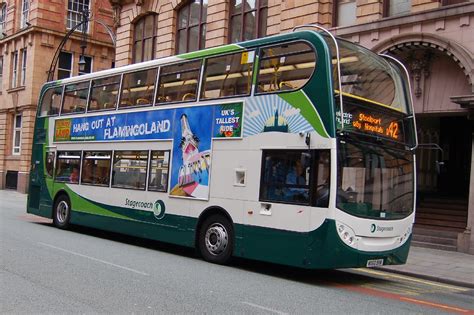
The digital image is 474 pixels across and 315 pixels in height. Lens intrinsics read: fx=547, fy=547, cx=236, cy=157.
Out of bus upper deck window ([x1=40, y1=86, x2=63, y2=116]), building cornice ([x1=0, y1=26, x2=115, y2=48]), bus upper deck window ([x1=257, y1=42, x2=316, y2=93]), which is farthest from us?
building cornice ([x1=0, y1=26, x2=115, y2=48])

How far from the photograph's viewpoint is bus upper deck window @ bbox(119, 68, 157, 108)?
42.7 ft

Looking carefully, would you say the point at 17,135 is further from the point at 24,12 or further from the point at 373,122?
the point at 373,122

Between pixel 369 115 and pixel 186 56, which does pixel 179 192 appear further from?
pixel 369 115

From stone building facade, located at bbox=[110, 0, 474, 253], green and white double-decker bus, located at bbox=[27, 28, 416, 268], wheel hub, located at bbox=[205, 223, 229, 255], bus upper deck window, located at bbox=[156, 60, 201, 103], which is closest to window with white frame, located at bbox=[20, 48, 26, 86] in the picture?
stone building facade, located at bbox=[110, 0, 474, 253]

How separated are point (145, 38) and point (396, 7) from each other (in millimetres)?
14055

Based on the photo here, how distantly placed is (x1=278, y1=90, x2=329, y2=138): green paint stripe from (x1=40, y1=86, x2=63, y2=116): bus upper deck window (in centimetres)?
901

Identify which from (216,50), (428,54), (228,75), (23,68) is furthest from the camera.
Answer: (23,68)

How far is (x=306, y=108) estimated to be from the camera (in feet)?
30.8

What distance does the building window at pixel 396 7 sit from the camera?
16.8 m

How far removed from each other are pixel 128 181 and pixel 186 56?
3376 millimetres

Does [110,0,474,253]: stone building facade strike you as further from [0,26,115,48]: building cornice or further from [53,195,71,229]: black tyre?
[0,26,115,48]: building cornice

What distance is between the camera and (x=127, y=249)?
12305 millimetres

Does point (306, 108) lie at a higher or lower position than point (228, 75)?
lower

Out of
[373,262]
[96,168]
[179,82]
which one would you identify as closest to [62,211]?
[96,168]
